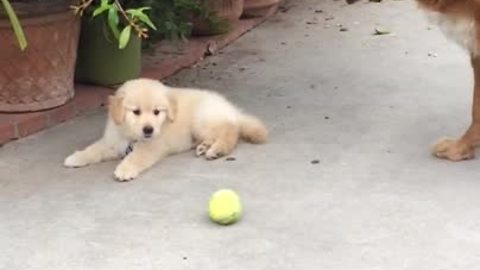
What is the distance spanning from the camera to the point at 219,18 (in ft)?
20.1

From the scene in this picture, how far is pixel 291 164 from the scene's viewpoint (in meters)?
3.72

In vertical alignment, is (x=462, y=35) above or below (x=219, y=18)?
above

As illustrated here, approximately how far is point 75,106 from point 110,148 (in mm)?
739

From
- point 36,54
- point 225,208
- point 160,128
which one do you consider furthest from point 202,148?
point 36,54

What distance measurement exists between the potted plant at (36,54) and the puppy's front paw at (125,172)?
0.89 m

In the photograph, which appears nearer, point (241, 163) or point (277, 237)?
point (277, 237)

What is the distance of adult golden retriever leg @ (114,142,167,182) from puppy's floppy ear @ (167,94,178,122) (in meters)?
0.14

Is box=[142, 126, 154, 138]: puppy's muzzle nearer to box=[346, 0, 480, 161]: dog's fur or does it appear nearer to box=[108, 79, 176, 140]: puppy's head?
box=[108, 79, 176, 140]: puppy's head

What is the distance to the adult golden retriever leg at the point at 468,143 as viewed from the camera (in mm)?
3719

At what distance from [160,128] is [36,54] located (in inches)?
34.2

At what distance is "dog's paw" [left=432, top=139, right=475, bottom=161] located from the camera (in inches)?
147

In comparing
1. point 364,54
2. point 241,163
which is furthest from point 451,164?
point 364,54

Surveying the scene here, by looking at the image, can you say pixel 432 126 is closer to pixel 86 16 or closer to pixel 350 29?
pixel 86 16

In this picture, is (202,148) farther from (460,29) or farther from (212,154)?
(460,29)
